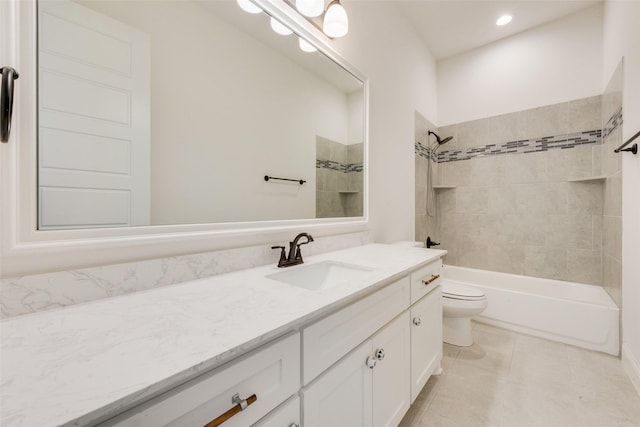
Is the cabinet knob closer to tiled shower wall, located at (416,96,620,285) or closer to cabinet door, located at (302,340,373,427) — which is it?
cabinet door, located at (302,340,373,427)

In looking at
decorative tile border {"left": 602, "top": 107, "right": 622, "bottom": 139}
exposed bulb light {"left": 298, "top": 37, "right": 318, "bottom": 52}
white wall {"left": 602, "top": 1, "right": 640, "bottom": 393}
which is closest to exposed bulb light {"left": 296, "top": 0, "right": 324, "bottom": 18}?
exposed bulb light {"left": 298, "top": 37, "right": 318, "bottom": 52}

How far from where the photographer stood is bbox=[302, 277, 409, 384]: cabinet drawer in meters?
0.69

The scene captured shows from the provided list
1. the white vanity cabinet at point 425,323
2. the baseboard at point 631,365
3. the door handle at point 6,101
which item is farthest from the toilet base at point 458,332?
the door handle at point 6,101

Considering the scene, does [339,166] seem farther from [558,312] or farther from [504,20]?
[504,20]

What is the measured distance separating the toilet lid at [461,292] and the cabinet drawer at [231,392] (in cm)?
167

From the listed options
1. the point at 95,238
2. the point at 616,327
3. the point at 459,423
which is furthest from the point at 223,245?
the point at 616,327

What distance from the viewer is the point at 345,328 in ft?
2.66

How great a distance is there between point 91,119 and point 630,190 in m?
2.74

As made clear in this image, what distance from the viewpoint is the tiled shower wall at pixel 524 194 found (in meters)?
2.32

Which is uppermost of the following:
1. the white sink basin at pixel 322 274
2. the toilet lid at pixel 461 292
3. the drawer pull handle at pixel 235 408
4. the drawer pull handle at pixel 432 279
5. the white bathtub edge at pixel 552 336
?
the white sink basin at pixel 322 274

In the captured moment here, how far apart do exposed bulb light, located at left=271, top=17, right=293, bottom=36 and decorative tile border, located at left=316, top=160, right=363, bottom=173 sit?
2.27 ft

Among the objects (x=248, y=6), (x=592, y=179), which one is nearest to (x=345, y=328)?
(x=248, y=6)

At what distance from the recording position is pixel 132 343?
1.65 ft

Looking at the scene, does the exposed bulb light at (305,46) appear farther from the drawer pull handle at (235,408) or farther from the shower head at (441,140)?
the shower head at (441,140)
